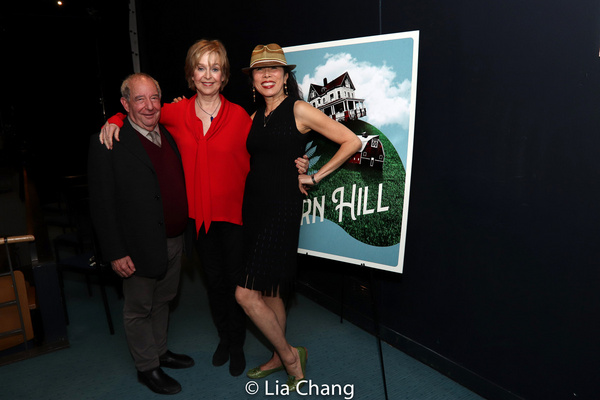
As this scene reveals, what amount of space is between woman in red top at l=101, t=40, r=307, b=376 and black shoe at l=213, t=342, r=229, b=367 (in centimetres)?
46

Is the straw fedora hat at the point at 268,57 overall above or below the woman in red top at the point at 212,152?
above

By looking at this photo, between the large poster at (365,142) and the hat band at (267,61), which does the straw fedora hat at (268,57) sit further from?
the large poster at (365,142)

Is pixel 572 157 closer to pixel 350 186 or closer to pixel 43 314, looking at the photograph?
pixel 350 186

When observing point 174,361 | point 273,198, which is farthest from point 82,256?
point 273,198

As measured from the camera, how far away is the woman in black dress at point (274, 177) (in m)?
1.87

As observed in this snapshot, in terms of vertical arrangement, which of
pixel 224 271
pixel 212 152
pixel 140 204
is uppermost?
pixel 212 152

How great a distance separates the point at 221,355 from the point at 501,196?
1773mm

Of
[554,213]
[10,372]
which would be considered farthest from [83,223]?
[554,213]

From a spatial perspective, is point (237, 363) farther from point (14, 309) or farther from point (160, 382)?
point (14, 309)

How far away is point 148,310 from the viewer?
2057mm

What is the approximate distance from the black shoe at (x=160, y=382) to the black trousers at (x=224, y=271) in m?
0.36

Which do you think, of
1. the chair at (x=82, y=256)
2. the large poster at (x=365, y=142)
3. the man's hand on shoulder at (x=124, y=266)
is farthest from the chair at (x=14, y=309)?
the large poster at (x=365, y=142)

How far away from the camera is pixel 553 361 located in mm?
1694

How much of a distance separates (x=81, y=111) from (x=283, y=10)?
4.50 m
